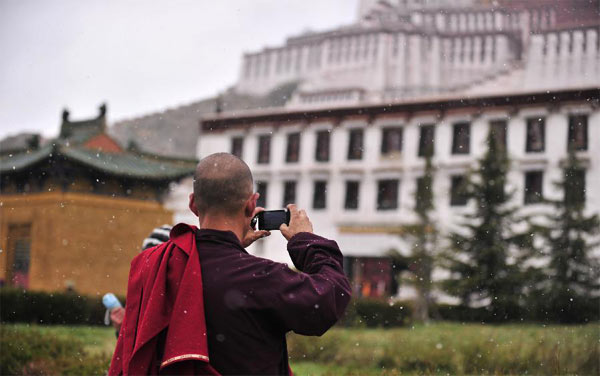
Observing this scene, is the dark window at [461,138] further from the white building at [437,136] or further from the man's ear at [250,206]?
the man's ear at [250,206]

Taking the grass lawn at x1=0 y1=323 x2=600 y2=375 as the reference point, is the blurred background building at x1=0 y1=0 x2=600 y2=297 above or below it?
above

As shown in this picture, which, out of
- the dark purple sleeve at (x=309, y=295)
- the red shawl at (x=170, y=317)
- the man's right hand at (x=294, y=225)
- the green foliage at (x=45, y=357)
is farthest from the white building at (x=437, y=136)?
the red shawl at (x=170, y=317)

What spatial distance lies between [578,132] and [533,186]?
1765mm

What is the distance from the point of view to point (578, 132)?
48.6 ft

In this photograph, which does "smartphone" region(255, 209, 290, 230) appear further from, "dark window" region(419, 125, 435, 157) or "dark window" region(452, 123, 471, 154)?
"dark window" region(419, 125, 435, 157)

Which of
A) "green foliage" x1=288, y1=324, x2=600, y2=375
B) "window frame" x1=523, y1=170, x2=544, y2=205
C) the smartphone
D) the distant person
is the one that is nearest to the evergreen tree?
"window frame" x1=523, y1=170, x2=544, y2=205

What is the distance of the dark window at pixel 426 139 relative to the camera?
17750 mm

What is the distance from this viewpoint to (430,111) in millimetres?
18078

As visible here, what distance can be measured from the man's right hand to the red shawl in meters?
0.26

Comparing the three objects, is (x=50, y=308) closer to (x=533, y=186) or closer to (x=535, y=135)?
(x=533, y=186)

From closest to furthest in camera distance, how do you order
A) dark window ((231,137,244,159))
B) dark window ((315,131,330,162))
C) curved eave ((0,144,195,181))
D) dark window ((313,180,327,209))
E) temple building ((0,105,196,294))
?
temple building ((0,105,196,294)), curved eave ((0,144,195,181)), dark window ((231,137,244,159)), dark window ((313,180,327,209)), dark window ((315,131,330,162))

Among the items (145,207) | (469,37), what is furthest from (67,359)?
(469,37)

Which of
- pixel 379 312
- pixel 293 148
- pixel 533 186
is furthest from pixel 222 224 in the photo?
pixel 293 148

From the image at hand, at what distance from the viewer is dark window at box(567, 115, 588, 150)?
14.8 m
